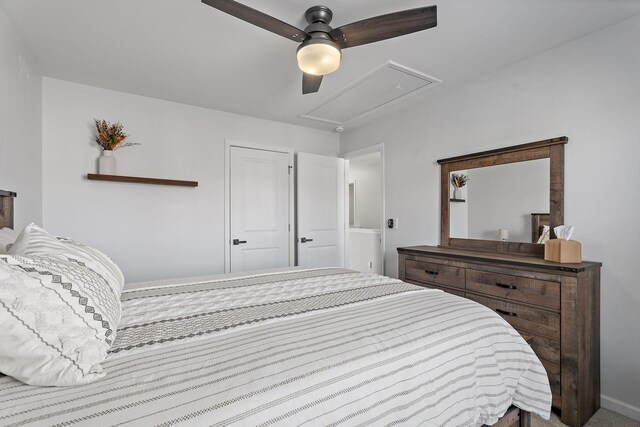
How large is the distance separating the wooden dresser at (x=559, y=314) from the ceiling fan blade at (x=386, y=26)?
161cm

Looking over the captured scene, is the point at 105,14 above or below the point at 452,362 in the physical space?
above

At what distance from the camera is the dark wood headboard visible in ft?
5.95

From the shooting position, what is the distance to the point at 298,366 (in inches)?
31.9

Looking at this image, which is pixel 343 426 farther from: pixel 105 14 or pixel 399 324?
pixel 105 14

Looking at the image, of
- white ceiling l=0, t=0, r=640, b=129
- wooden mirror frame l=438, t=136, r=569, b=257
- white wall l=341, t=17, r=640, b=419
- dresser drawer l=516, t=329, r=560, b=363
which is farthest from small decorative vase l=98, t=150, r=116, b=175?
dresser drawer l=516, t=329, r=560, b=363

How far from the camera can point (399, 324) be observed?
1095 mm

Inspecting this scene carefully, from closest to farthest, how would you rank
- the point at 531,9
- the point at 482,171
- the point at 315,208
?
the point at 531,9
the point at 482,171
the point at 315,208

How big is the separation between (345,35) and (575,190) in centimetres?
191

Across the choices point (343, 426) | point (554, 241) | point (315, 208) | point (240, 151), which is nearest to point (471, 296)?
point (554, 241)

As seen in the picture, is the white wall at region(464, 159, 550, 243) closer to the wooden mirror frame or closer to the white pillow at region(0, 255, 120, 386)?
the wooden mirror frame

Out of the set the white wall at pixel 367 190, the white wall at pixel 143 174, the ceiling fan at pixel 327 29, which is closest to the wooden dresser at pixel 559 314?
the ceiling fan at pixel 327 29

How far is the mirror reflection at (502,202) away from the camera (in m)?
2.31

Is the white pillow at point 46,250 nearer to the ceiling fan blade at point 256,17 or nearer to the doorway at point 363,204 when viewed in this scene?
the ceiling fan blade at point 256,17

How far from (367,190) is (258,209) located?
307cm
